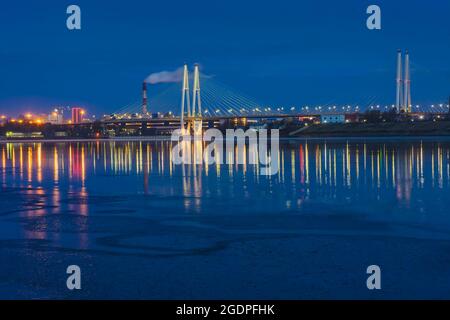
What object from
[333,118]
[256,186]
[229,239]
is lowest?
[229,239]

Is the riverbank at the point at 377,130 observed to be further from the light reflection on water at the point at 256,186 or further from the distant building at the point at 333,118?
the light reflection on water at the point at 256,186

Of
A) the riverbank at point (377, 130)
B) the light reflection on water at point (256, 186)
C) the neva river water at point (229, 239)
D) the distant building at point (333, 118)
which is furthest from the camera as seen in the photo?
the distant building at point (333, 118)

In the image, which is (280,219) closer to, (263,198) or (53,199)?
(263,198)

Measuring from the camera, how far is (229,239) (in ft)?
23.8

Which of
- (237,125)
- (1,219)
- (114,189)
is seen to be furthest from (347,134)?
(1,219)

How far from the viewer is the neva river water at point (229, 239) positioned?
5227 mm

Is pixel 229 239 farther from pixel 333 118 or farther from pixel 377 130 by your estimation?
pixel 333 118

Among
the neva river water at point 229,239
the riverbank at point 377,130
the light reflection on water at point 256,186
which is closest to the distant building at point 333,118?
the riverbank at point 377,130

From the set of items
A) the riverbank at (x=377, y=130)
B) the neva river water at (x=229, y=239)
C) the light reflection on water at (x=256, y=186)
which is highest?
the riverbank at (x=377, y=130)

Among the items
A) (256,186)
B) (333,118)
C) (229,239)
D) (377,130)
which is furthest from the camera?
(333,118)

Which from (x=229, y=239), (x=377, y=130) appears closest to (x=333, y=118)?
(x=377, y=130)

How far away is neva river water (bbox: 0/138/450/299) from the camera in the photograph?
523cm

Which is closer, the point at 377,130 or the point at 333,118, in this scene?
the point at 377,130

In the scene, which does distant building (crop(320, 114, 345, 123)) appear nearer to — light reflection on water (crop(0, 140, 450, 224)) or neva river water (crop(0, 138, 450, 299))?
light reflection on water (crop(0, 140, 450, 224))
